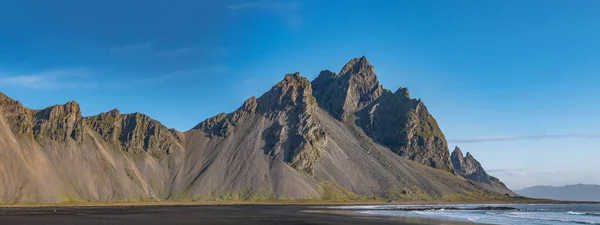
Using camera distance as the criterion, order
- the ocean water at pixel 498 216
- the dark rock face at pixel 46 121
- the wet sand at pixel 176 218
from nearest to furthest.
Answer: the wet sand at pixel 176 218
the ocean water at pixel 498 216
the dark rock face at pixel 46 121

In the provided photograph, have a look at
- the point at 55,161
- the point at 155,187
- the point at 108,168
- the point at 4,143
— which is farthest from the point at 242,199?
the point at 4,143

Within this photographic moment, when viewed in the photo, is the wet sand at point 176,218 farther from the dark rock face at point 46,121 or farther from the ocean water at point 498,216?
the dark rock face at point 46,121

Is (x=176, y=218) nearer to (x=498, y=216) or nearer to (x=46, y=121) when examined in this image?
(x=498, y=216)

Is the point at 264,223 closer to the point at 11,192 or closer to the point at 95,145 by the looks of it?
the point at 11,192

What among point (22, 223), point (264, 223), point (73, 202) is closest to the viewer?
point (22, 223)

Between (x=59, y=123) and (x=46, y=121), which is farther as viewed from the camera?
(x=59, y=123)

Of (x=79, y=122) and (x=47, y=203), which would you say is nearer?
(x=47, y=203)

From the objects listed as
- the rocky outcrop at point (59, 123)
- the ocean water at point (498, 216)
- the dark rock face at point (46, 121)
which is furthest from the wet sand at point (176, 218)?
the rocky outcrop at point (59, 123)

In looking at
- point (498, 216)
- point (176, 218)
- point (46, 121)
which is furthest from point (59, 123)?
point (498, 216)

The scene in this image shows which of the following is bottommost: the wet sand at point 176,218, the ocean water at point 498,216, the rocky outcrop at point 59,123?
the wet sand at point 176,218

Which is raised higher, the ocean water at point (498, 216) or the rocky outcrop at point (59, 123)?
the rocky outcrop at point (59, 123)

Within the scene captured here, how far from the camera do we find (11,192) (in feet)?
481

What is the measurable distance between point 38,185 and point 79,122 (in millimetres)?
45077

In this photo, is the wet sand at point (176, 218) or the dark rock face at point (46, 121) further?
the dark rock face at point (46, 121)
